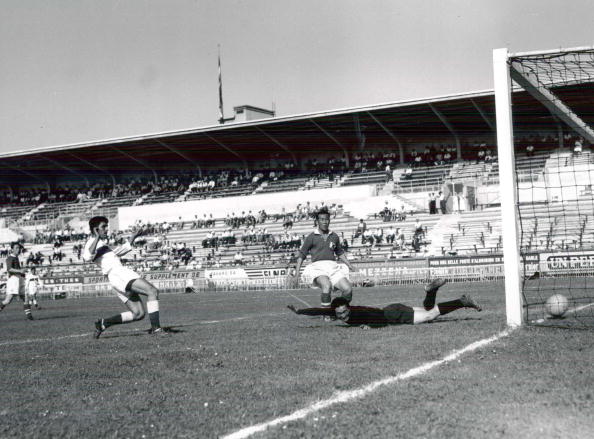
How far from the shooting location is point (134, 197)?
50406 millimetres

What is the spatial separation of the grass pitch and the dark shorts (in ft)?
0.54

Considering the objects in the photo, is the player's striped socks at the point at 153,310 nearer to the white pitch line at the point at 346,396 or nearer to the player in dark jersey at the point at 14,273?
the white pitch line at the point at 346,396

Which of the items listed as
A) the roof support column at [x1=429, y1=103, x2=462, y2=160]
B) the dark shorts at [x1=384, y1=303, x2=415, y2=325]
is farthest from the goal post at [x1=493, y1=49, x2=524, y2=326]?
the roof support column at [x1=429, y1=103, x2=462, y2=160]

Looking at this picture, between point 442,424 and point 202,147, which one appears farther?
point 202,147

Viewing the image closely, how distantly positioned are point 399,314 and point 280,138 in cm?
3697

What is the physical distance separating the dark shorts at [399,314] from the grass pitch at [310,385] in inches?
6.5

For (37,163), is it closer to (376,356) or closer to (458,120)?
(458,120)

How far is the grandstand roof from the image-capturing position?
39.3 m

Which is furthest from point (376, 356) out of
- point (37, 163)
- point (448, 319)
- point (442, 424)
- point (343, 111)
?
point (37, 163)

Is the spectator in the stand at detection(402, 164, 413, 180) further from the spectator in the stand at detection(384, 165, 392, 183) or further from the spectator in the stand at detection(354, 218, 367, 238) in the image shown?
the spectator in the stand at detection(354, 218, 367, 238)

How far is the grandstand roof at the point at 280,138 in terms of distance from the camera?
39312 millimetres

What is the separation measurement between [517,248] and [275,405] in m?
4.62

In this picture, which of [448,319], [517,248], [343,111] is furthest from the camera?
[343,111]

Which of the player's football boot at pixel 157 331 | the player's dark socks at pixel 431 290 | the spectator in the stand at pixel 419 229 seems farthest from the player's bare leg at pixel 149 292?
the spectator in the stand at pixel 419 229
